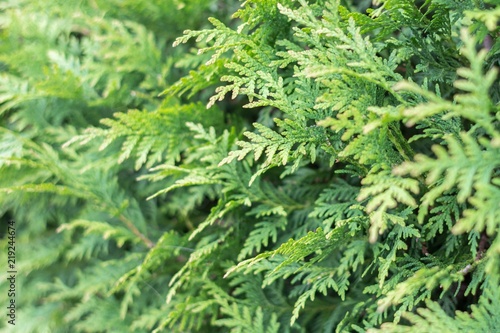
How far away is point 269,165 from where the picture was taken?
1445mm

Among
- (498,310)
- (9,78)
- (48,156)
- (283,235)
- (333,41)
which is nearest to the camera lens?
(498,310)

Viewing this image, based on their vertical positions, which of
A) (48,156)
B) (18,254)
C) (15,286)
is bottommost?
(15,286)

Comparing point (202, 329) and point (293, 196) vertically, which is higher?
point (293, 196)

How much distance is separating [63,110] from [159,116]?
3.01 feet

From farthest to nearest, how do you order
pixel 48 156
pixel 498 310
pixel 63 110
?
pixel 63 110 < pixel 48 156 < pixel 498 310

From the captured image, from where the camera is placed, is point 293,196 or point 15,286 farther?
point 15,286

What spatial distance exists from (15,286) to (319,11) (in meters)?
2.29

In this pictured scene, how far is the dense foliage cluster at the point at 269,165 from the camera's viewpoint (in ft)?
4.02

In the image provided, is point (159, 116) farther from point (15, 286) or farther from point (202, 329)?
point (15, 286)

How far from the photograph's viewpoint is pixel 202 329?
6.89ft

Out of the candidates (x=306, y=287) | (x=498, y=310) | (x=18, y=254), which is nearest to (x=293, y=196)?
(x=306, y=287)

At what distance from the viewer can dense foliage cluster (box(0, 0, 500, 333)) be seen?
123 cm

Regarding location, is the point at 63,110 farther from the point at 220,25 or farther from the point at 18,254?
the point at 220,25

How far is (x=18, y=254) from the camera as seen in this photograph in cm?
263
